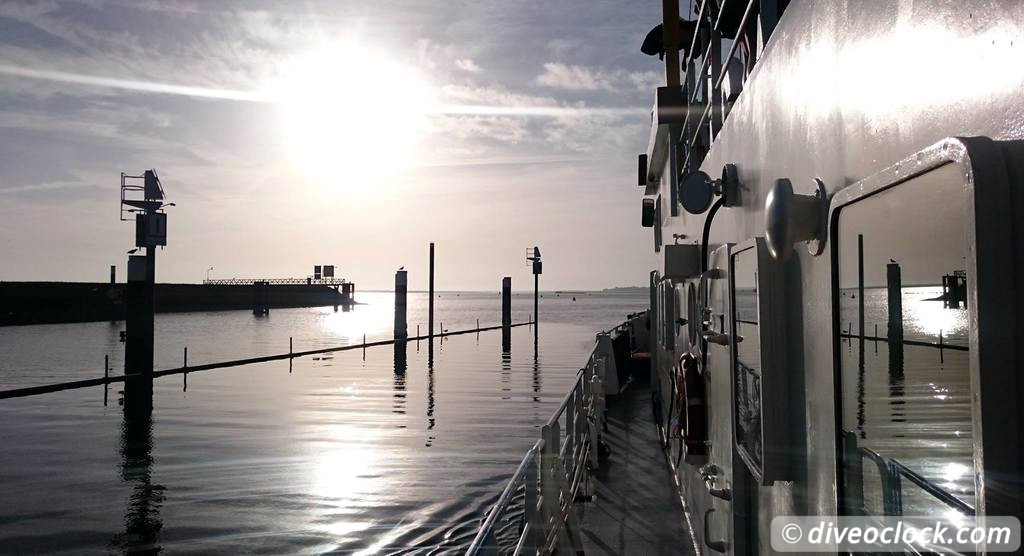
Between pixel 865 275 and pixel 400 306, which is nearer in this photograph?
pixel 865 275

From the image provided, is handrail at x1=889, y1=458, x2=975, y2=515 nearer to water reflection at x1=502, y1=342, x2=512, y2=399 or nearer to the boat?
the boat

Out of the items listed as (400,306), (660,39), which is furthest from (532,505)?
(400,306)

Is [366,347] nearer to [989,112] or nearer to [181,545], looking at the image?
[181,545]

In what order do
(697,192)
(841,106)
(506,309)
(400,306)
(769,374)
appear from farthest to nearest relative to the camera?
(506,309) → (400,306) → (697,192) → (769,374) → (841,106)

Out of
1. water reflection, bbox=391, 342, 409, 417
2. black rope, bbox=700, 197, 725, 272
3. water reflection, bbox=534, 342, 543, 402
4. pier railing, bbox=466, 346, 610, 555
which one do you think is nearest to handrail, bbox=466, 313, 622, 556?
pier railing, bbox=466, 346, 610, 555

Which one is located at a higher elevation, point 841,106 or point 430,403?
point 841,106

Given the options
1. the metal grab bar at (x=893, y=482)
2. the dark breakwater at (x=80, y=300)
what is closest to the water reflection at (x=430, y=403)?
the metal grab bar at (x=893, y=482)

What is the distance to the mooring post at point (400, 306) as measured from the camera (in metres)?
41.8

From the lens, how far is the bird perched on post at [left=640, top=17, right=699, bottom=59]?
1201 cm

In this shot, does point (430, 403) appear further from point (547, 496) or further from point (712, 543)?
point (712, 543)

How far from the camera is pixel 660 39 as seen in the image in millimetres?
12500

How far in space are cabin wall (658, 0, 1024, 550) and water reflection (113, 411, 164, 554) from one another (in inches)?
340

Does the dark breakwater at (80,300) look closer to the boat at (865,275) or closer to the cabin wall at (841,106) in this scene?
the boat at (865,275)

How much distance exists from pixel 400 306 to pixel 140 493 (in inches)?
1253
